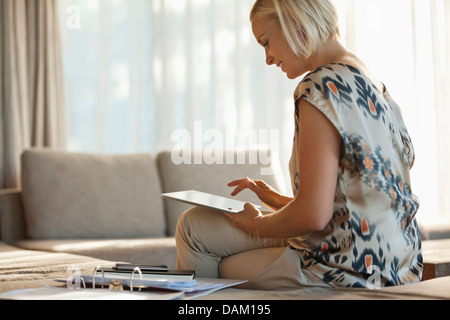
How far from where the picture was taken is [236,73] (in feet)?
12.4

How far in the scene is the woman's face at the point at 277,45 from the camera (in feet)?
4.42

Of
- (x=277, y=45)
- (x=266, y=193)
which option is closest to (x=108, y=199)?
(x=266, y=193)

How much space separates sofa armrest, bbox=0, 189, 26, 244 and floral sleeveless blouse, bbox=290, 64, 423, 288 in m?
2.00

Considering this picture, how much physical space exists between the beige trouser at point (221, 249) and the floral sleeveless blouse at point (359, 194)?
0.37 ft

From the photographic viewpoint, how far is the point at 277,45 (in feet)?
4.48

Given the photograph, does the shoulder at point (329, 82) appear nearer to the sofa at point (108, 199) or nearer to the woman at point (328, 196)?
the woman at point (328, 196)

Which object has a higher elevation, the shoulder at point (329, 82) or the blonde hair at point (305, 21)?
the blonde hair at point (305, 21)

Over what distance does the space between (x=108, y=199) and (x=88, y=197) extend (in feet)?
0.34

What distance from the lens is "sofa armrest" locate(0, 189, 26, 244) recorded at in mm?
2785

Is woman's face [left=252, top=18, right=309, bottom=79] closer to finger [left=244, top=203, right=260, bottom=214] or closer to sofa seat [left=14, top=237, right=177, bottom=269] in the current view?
finger [left=244, top=203, right=260, bottom=214]

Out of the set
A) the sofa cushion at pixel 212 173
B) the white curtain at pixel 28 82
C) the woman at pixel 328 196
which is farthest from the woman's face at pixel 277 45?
the white curtain at pixel 28 82

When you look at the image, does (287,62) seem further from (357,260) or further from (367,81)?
(357,260)

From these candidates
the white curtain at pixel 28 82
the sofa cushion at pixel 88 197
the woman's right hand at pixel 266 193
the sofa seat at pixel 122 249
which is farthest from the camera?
the white curtain at pixel 28 82

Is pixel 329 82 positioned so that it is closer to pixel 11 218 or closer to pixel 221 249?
pixel 221 249
